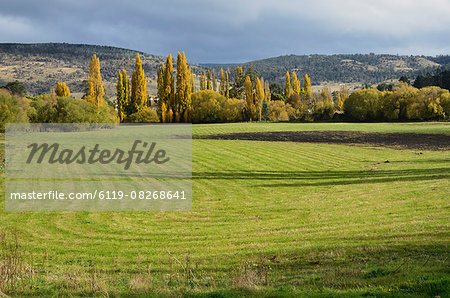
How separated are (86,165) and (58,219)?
33.3ft

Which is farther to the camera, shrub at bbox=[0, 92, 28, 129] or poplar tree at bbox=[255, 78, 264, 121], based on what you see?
poplar tree at bbox=[255, 78, 264, 121]

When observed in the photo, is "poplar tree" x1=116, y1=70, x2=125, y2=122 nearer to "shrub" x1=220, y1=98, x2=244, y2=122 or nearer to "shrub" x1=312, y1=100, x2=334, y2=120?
"shrub" x1=220, y1=98, x2=244, y2=122

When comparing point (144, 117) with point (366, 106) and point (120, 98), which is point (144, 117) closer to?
point (120, 98)

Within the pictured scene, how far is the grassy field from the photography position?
5895mm

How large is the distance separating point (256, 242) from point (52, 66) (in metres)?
188

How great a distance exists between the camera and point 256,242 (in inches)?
375

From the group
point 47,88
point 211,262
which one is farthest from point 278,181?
point 47,88

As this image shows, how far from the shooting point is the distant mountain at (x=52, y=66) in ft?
490

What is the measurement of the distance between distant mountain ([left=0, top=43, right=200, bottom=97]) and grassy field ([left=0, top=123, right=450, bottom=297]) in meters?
140

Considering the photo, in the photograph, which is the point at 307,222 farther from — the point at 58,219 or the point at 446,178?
the point at 446,178

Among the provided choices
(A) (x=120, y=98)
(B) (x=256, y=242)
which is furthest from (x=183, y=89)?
(B) (x=256, y=242)

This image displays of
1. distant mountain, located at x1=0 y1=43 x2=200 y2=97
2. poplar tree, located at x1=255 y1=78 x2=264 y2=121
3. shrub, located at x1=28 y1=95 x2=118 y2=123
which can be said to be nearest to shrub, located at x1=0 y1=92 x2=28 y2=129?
shrub, located at x1=28 y1=95 x2=118 y2=123

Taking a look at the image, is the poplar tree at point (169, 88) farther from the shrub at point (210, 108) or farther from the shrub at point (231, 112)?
the shrub at point (231, 112)

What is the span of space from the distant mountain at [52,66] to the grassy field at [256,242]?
14032cm
